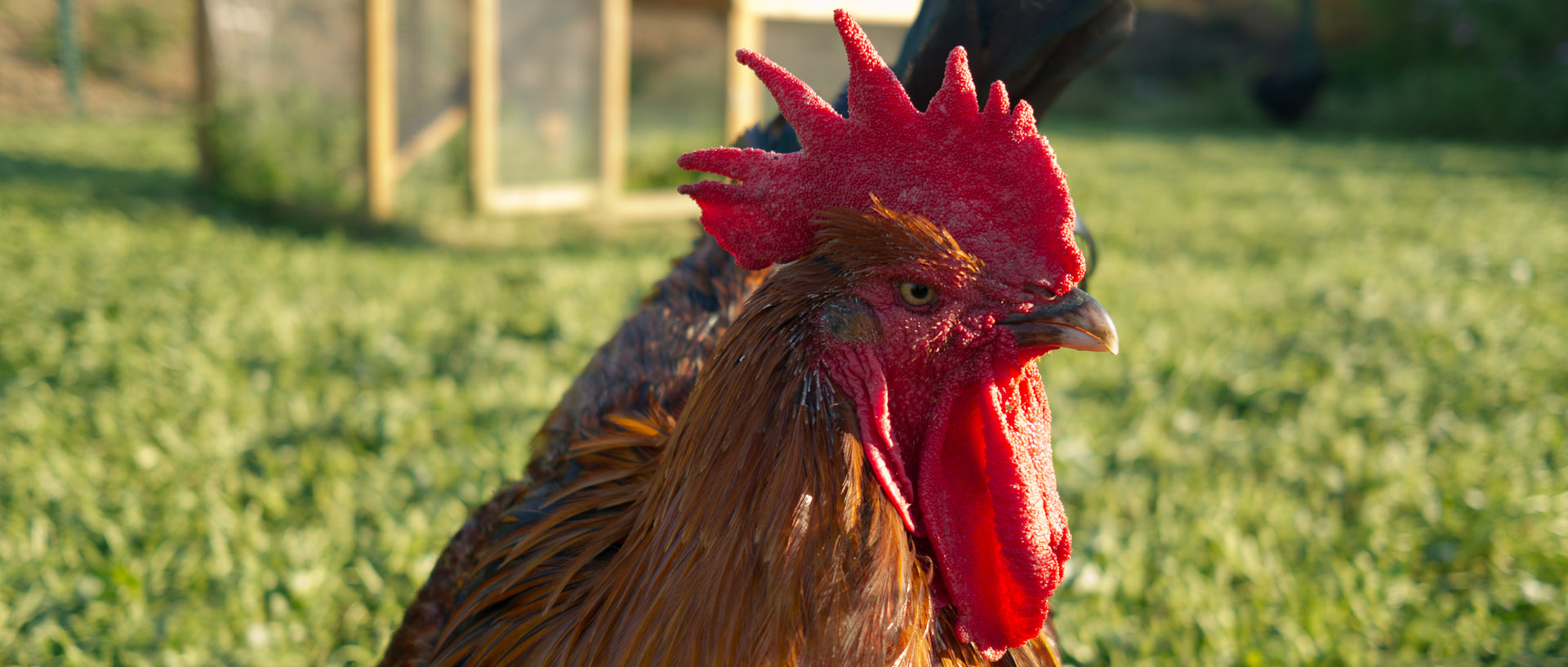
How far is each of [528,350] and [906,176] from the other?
3.60 meters

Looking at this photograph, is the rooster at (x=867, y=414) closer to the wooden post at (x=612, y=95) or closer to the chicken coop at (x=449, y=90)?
the chicken coop at (x=449, y=90)

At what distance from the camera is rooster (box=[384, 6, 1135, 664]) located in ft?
3.73

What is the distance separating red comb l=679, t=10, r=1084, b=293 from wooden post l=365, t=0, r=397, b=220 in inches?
238

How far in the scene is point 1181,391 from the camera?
4.29 meters


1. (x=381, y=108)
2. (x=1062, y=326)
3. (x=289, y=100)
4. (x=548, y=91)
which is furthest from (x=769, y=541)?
(x=289, y=100)

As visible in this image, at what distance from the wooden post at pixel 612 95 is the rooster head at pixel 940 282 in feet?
22.1

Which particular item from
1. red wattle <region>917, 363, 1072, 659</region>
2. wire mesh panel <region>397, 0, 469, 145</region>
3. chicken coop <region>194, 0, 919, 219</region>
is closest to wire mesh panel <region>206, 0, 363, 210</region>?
chicken coop <region>194, 0, 919, 219</region>

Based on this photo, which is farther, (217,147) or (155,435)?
(217,147)

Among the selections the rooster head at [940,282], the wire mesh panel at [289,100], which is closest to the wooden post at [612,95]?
the wire mesh panel at [289,100]

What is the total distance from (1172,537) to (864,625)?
229 cm

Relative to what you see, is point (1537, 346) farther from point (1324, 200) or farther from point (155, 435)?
point (155, 435)

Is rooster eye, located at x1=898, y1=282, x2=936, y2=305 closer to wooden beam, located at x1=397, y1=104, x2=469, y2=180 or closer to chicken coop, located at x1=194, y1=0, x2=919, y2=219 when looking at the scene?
chicken coop, located at x1=194, y1=0, x2=919, y2=219

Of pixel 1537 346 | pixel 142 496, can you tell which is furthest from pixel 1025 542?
pixel 1537 346

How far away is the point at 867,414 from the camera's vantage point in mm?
1161
